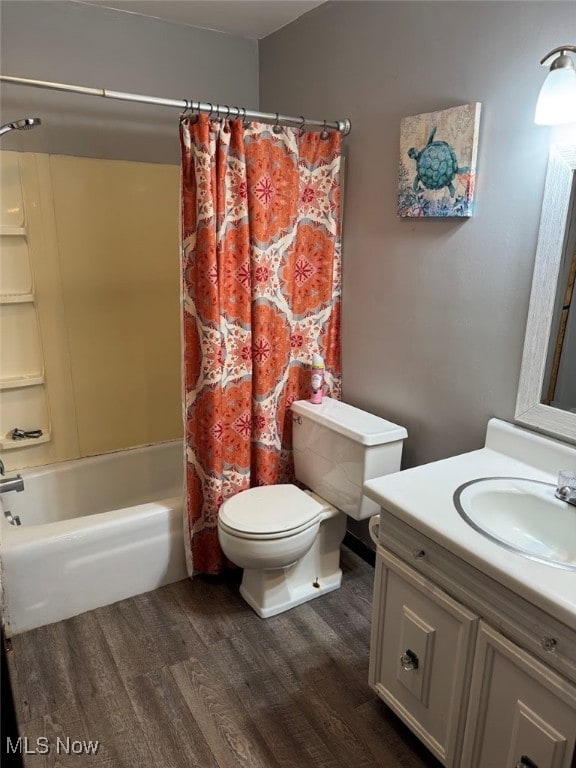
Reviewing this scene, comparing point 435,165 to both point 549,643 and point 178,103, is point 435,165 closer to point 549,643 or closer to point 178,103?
point 178,103

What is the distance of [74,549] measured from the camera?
2080 millimetres

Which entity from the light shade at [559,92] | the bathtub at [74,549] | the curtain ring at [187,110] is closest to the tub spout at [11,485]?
the bathtub at [74,549]

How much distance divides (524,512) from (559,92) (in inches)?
43.4

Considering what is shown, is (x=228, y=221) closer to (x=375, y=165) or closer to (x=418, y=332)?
(x=375, y=165)

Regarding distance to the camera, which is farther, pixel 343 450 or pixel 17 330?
pixel 17 330

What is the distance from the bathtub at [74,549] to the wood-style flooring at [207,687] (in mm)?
64

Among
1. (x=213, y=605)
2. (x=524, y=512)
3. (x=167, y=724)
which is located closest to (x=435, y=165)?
(x=524, y=512)

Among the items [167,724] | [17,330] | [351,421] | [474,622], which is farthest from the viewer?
[17,330]

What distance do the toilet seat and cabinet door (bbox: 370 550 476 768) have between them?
0.50m

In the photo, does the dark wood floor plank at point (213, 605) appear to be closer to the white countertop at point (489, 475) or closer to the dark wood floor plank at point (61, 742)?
the dark wood floor plank at point (61, 742)

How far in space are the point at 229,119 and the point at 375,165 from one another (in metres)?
0.60

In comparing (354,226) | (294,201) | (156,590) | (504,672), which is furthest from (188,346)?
(504,672)

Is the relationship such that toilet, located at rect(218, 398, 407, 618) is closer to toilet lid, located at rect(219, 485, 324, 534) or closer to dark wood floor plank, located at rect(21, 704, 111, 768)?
toilet lid, located at rect(219, 485, 324, 534)

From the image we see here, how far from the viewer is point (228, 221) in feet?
6.81
